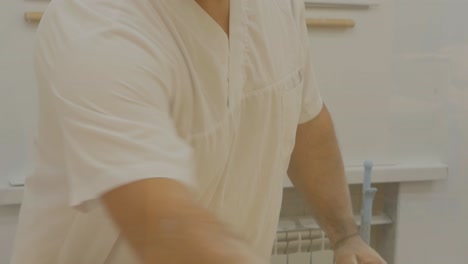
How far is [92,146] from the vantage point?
62 centimetres

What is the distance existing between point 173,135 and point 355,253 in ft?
1.99

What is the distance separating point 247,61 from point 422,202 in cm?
131

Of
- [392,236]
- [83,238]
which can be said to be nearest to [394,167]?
[392,236]

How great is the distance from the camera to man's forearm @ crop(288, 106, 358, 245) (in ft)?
3.94

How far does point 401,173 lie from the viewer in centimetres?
195

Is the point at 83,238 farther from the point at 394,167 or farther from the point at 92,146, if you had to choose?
the point at 394,167

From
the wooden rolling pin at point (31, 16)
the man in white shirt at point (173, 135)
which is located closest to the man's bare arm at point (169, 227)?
the man in white shirt at point (173, 135)

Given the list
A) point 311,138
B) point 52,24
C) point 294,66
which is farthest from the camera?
point 311,138

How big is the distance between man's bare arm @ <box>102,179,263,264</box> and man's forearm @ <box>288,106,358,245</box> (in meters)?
0.62

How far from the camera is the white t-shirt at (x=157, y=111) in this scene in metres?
0.63

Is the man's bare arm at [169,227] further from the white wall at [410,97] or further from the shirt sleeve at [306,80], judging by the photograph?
the white wall at [410,97]

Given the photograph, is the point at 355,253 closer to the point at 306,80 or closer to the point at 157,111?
the point at 306,80

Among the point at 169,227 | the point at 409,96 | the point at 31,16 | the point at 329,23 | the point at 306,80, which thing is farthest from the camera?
the point at 409,96

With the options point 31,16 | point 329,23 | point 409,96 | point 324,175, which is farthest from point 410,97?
point 31,16
